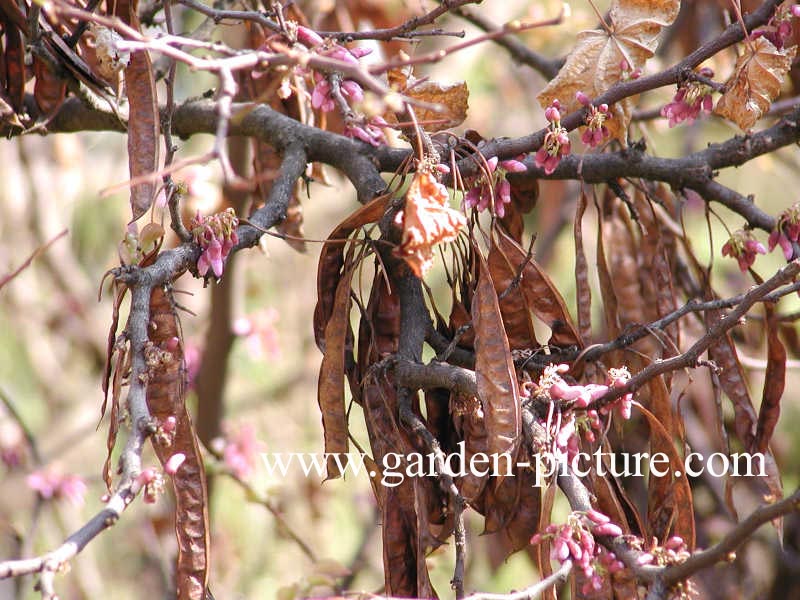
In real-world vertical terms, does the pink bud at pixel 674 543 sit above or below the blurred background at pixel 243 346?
below

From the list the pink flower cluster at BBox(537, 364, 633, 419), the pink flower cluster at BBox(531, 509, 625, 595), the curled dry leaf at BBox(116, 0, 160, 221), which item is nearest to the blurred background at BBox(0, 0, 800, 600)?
the curled dry leaf at BBox(116, 0, 160, 221)

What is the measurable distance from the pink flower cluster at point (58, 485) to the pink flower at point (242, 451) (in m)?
0.48

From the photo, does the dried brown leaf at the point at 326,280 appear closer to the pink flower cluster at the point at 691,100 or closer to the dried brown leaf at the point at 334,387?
the dried brown leaf at the point at 334,387

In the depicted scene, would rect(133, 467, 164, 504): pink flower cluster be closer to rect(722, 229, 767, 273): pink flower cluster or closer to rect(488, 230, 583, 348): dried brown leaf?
rect(488, 230, 583, 348): dried brown leaf

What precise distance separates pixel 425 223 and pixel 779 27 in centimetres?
70

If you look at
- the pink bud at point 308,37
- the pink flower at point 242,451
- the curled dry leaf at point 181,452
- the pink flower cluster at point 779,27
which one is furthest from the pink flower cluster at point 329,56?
the pink flower at point 242,451

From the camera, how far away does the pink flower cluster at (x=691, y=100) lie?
1340 mm

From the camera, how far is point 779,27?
136 cm

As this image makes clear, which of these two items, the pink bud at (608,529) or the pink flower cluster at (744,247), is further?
the pink flower cluster at (744,247)

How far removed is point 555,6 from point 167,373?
9.53 feet

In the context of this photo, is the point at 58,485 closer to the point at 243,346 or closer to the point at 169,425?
the point at 243,346

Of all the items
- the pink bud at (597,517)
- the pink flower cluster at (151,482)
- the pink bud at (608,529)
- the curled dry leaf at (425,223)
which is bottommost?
the pink bud at (608,529)

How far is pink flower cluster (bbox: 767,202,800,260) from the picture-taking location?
1393 mm

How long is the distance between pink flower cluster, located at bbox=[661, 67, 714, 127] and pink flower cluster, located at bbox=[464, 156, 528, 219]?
0.26m
